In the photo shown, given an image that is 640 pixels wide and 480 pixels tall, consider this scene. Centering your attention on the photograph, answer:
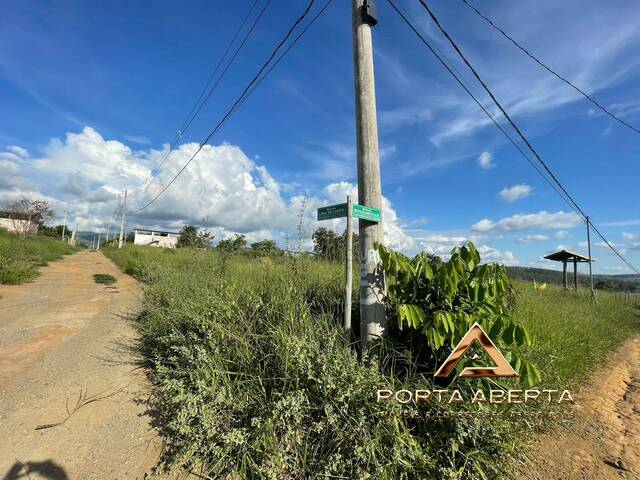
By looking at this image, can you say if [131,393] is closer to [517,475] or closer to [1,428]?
[1,428]

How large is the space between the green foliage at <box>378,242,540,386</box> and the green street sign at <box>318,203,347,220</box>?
48cm

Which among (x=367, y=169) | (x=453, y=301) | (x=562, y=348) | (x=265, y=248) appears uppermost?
(x=367, y=169)

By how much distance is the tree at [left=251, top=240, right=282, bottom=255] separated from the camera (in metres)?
5.02

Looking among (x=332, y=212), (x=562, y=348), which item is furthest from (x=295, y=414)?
(x=562, y=348)

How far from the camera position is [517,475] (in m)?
2.23

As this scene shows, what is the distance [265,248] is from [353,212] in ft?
9.05

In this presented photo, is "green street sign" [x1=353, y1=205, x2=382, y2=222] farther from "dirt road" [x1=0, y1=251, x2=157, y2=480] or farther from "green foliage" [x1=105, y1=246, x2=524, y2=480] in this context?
"dirt road" [x1=0, y1=251, x2=157, y2=480]

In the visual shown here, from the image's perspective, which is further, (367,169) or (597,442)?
(367,169)

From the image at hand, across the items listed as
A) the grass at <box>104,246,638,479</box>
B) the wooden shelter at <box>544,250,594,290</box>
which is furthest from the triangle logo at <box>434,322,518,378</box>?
the wooden shelter at <box>544,250,594,290</box>

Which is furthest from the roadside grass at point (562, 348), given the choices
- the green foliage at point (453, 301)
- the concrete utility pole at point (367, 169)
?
the concrete utility pole at point (367, 169)

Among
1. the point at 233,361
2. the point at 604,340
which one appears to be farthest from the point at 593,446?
the point at 604,340

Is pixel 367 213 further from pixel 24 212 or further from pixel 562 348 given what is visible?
pixel 24 212

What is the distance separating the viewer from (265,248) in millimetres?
5320

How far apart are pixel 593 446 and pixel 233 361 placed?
3.10 metres
